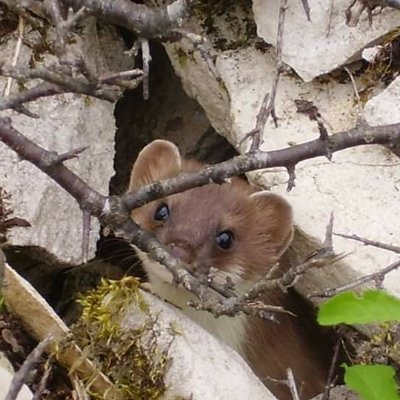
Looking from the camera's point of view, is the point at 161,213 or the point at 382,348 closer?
the point at 382,348

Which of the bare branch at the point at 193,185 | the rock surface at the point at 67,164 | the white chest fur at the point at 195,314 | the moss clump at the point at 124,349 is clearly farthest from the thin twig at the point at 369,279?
the rock surface at the point at 67,164

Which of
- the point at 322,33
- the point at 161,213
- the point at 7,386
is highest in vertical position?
the point at 322,33

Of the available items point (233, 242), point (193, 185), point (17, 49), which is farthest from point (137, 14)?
point (233, 242)

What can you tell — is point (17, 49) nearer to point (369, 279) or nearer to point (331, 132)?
point (331, 132)

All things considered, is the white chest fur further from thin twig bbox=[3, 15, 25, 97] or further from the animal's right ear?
thin twig bbox=[3, 15, 25, 97]

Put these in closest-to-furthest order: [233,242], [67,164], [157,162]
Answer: [67,164] → [233,242] → [157,162]

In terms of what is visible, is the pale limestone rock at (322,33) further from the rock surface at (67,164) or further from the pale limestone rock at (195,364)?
the pale limestone rock at (195,364)
